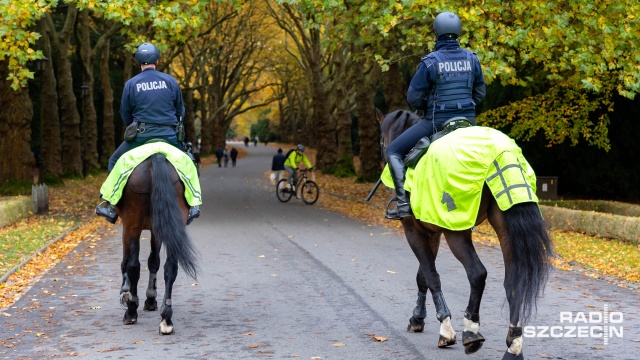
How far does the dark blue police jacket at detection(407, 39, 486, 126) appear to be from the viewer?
782cm

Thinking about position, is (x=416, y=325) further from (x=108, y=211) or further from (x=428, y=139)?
(x=108, y=211)

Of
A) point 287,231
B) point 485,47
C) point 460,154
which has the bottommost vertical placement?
point 287,231

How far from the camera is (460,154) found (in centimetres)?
689

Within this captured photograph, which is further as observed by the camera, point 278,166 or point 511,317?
point 278,166

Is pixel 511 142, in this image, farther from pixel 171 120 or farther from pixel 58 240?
pixel 58 240

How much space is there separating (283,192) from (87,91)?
13.7 m

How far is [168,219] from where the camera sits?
27.5 feet

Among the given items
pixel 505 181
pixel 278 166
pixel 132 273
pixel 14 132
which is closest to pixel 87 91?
pixel 14 132

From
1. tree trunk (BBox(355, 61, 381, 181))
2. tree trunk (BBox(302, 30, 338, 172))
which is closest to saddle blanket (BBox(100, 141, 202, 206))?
tree trunk (BBox(355, 61, 381, 181))

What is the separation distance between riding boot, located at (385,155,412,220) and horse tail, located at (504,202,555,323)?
1416mm

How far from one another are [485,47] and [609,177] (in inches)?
480

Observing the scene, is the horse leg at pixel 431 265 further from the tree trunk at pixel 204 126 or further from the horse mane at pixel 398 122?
the tree trunk at pixel 204 126

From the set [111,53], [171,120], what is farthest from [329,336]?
[111,53]

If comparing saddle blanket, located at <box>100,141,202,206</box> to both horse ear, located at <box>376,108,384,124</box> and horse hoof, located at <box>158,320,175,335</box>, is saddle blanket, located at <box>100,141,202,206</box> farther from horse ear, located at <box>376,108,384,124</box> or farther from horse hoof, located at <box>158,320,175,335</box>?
horse ear, located at <box>376,108,384,124</box>
